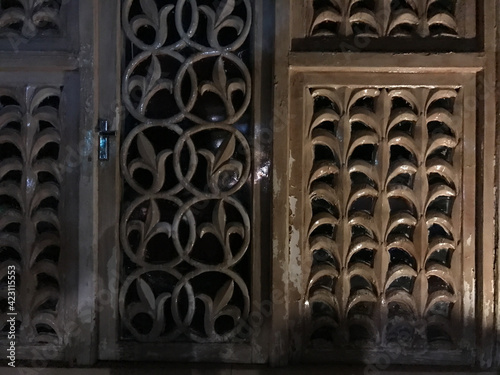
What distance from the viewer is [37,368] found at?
1702 millimetres

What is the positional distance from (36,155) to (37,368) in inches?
26.9

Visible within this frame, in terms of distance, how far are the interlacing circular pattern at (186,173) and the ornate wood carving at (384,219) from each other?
25 cm

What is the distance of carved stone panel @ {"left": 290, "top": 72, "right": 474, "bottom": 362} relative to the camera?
1712 mm

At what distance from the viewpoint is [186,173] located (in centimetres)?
173

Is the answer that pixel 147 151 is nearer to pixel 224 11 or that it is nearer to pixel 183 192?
pixel 183 192

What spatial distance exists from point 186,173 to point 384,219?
0.65m

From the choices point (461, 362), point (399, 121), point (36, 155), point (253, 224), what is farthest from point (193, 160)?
point (461, 362)

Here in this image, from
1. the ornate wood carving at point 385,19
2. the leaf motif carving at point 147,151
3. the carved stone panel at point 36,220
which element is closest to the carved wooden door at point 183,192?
the leaf motif carving at point 147,151

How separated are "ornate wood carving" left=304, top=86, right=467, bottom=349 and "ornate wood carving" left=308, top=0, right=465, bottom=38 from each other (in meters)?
0.19

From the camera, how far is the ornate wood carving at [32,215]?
5.64ft

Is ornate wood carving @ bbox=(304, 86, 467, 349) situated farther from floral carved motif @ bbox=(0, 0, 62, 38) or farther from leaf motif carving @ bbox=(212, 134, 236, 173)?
floral carved motif @ bbox=(0, 0, 62, 38)

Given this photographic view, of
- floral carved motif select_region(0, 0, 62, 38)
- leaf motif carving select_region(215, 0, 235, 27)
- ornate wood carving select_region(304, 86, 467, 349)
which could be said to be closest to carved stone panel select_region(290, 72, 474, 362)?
ornate wood carving select_region(304, 86, 467, 349)

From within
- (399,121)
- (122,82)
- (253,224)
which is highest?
(122,82)

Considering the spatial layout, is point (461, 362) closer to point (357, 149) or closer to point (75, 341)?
point (357, 149)
